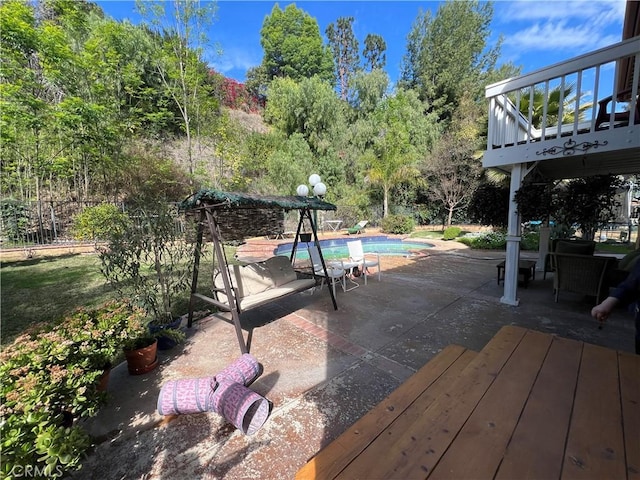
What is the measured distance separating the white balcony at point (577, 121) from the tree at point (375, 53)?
27.2 meters

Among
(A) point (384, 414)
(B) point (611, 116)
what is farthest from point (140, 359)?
(B) point (611, 116)

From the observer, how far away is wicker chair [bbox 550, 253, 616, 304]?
3.70 meters

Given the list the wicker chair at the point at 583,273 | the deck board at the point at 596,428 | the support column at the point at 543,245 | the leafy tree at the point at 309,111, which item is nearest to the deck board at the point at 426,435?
the deck board at the point at 596,428

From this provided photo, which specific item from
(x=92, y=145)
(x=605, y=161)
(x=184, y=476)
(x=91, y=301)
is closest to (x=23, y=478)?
(x=184, y=476)

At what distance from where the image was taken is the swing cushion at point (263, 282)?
3486 millimetres

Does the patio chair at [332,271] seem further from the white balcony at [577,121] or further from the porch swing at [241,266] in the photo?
the white balcony at [577,121]

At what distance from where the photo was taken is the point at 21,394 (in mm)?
1436

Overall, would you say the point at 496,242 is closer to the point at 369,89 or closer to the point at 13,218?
the point at 369,89

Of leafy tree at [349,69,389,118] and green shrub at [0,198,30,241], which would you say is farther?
leafy tree at [349,69,389,118]

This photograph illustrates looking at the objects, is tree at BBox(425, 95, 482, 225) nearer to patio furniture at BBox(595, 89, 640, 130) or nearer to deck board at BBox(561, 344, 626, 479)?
patio furniture at BBox(595, 89, 640, 130)

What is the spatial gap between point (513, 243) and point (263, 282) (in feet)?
12.5

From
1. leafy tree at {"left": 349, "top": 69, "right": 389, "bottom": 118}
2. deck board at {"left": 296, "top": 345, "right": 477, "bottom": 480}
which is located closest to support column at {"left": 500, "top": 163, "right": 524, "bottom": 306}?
deck board at {"left": 296, "top": 345, "right": 477, "bottom": 480}

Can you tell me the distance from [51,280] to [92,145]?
6609 millimetres

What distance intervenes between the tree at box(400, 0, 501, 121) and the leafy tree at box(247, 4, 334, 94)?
29.1 ft
